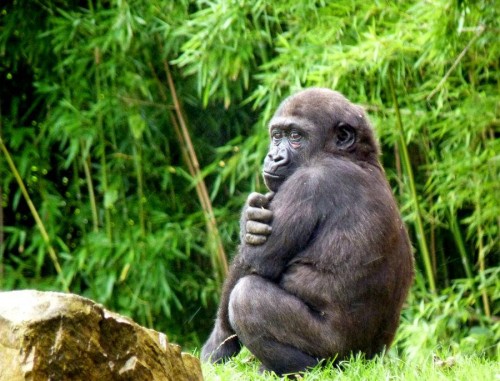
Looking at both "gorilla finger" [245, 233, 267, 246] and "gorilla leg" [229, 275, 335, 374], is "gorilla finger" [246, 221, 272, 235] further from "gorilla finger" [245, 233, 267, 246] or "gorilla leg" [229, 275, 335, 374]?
"gorilla leg" [229, 275, 335, 374]

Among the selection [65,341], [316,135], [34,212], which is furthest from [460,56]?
[65,341]

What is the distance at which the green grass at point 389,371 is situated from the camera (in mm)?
3449

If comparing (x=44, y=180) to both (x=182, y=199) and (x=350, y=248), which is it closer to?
(x=182, y=199)

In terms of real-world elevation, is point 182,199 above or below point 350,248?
below

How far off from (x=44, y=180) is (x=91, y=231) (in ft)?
1.91

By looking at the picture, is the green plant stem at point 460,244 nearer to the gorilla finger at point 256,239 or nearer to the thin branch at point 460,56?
the thin branch at point 460,56

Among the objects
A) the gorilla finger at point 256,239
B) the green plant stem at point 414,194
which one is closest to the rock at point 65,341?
the gorilla finger at point 256,239

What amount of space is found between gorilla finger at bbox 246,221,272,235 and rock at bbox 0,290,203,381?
1.43m

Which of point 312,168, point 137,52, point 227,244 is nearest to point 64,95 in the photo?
point 137,52

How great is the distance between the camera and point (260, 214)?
418 cm

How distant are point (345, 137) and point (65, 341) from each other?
2202 mm

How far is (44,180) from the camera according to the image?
770 cm

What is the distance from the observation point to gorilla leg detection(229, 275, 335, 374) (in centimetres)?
404

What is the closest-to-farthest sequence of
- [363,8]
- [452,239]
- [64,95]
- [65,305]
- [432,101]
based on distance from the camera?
[65,305] → [363,8] → [432,101] → [452,239] → [64,95]
